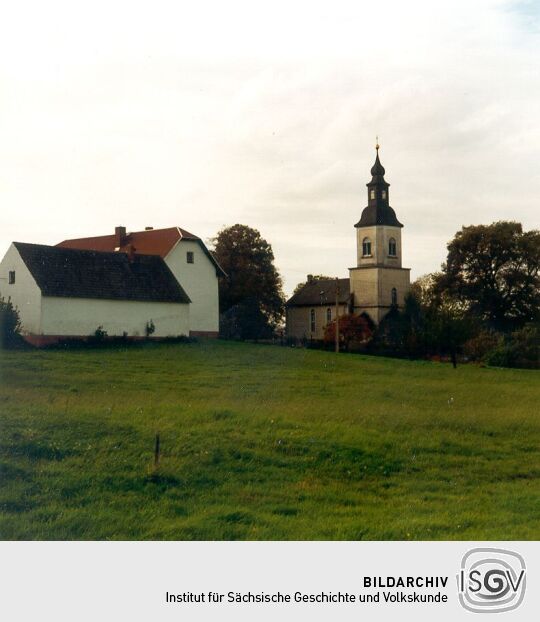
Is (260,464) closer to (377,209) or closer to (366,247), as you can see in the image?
(377,209)

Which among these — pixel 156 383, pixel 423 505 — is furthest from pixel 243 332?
pixel 423 505

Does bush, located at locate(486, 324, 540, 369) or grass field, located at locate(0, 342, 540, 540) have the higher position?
bush, located at locate(486, 324, 540, 369)

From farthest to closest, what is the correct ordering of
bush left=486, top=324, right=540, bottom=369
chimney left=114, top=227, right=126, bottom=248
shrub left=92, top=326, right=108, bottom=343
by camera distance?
chimney left=114, top=227, right=126, bottom=248, bush left=486, top=324, right=540, bottom=369, shrub left=92, top=326, right=108, bottom=343

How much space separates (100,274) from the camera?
139 ft

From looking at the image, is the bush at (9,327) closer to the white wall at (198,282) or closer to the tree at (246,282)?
the white wall at (198,282)

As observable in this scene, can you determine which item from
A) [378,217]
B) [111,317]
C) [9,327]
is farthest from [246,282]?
[9,327]

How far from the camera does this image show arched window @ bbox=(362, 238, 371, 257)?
59263 millimetres

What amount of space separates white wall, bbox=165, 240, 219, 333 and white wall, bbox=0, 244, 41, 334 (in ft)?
29.8

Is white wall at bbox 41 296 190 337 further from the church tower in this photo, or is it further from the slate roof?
the church tower

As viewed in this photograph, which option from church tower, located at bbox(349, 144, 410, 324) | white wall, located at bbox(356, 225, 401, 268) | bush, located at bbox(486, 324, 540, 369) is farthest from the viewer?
white wall, located at bbox(356, 225, 401, 268)

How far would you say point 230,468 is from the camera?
43.4 feet

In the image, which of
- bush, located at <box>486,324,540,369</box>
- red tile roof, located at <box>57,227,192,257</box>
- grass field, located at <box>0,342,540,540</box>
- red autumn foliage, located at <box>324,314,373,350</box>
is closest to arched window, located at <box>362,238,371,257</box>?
red autumn foliage, located at <box>324,314,373,350</box>
